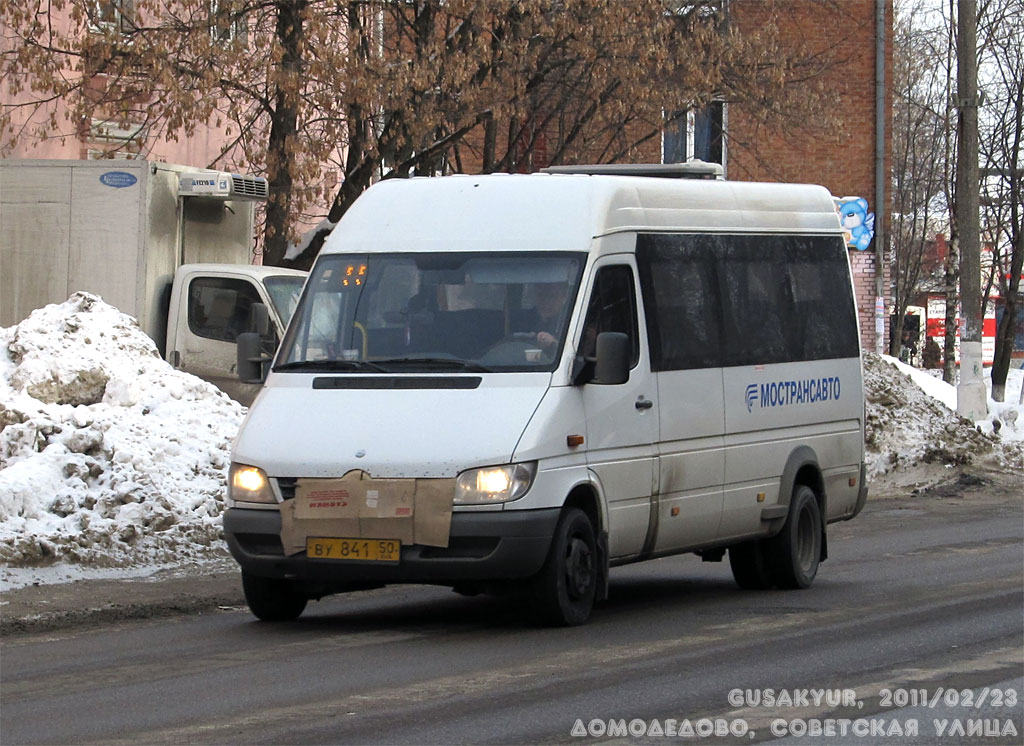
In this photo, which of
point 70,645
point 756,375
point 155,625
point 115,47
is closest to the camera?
point 70,645

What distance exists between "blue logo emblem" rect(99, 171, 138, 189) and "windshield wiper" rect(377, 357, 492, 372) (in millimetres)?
7981

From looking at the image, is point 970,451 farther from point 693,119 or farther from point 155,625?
point 155,625

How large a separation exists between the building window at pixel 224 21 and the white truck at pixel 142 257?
2643mm

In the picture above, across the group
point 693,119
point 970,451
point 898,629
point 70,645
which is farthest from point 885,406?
point 70,645

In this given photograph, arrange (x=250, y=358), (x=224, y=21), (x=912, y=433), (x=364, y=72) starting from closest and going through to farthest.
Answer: (x=250, y=358) < (x=364, y=72) < (x=224, y=21) < (x=912, y=433)

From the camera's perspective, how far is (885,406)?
2284cm

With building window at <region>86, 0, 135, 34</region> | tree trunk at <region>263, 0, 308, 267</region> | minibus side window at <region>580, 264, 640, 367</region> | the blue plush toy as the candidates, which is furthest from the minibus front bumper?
the blue plush toy

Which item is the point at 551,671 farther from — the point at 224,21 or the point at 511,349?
the point at 224,21

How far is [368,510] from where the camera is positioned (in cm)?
966

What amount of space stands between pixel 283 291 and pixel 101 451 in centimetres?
364

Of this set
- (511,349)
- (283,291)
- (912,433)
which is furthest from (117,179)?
(912,433)

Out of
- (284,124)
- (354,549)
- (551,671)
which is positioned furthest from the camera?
(284,124)

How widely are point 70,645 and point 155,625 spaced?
34.6 inches

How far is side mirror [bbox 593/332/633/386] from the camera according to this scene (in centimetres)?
1017
